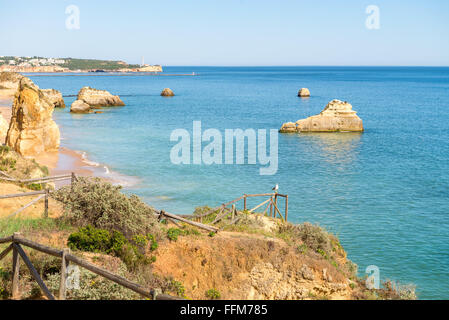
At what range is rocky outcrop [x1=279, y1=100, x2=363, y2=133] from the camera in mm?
56656

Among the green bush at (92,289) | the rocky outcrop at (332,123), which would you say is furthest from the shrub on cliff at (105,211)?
the rocky outcrop at (332,123)

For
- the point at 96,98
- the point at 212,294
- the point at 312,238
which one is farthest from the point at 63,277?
the point at 96,98

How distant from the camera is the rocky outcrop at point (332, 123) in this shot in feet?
186

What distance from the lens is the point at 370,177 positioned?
116 ft

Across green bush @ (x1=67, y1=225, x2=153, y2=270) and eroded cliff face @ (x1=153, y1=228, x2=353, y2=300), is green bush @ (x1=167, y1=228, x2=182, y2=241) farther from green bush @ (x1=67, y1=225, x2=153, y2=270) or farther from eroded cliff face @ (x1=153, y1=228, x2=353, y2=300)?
green bush @ (x1=67, y1=225, x2=153, y2=270)

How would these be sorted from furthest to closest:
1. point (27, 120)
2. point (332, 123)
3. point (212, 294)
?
point (332, 123)
point (27, 120)
point (212, 294)

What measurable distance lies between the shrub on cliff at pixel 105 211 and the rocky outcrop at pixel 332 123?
147 ft

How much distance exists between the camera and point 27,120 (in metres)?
34.0

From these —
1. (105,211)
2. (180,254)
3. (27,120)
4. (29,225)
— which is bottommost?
(180,254)

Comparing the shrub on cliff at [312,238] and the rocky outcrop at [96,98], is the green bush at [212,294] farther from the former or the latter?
the rocky outcrop at [96,98]

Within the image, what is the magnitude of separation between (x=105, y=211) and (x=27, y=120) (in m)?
25.0

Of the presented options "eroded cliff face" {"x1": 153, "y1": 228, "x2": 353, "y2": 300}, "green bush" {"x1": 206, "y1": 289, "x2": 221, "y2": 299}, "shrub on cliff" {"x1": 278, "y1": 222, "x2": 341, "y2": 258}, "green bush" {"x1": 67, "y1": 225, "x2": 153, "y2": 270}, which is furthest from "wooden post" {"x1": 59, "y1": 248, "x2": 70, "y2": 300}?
"shrub on cliff" {"x1": 278, "y1": 222, "x2": 341, "y2": 258}

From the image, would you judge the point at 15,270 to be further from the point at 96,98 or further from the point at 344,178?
the point at 96,98
